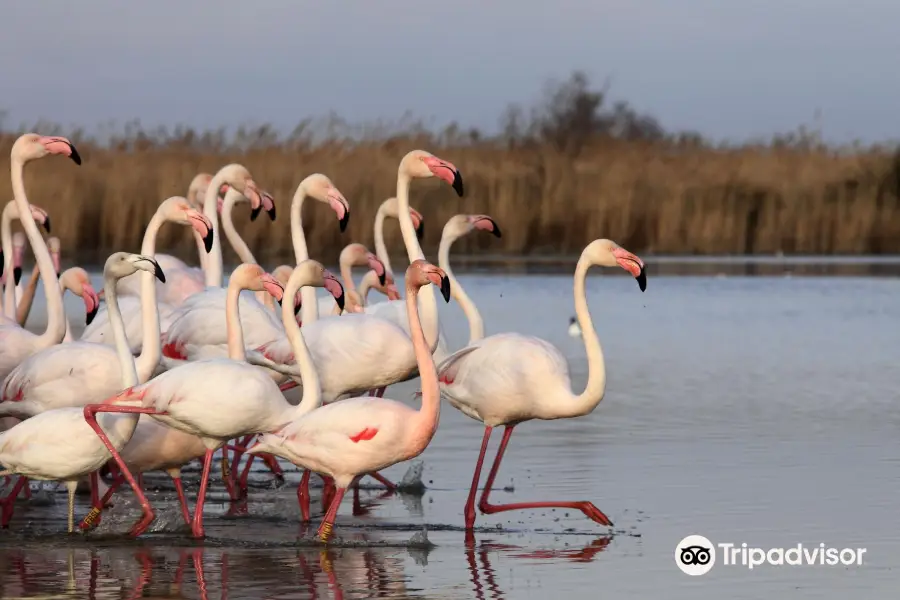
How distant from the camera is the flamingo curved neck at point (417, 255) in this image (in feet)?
30.7

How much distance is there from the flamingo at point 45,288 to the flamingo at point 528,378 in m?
2.21

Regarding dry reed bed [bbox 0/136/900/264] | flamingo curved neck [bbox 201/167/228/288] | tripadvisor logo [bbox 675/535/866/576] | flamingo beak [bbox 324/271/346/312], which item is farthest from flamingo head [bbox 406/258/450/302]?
dry reed bed [bbox 0/136/900/264]

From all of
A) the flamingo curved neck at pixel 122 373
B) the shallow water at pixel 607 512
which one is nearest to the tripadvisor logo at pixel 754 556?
the shallow water at pixel 607 512

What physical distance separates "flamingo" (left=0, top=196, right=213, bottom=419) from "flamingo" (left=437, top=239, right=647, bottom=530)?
4.91ft

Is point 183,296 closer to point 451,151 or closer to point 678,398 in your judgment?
point 678,398

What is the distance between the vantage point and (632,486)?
8.55m

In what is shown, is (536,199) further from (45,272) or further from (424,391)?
(424,391)

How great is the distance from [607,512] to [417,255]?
2.39m

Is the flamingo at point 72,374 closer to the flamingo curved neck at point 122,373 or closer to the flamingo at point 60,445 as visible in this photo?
the flamingo curved neck at point 122,373

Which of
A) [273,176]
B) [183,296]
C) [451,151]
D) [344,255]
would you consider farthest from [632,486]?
[451,151]

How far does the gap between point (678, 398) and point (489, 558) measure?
4.93 metres

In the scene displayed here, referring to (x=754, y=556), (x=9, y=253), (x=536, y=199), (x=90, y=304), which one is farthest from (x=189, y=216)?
(x=536, y=199)

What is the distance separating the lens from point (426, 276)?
24.3ft

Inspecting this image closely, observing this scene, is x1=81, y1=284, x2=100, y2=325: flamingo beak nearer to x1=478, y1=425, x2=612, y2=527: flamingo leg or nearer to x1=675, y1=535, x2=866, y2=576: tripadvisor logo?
x1=478, y1=425, x2=612, y2=527: flamingo leg
